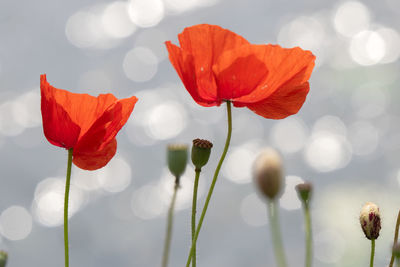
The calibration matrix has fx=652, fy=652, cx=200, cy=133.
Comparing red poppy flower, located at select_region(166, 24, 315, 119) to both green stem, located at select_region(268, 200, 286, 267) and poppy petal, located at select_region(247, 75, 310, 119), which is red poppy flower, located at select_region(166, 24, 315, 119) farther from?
green stem, located at select_region(268, 200, 286, 267)

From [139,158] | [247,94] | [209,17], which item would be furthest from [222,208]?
[247,94]

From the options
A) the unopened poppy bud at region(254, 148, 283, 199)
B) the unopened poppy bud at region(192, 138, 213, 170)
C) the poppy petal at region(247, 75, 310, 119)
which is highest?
the poppy petal at region(247, 75, 310, 119)

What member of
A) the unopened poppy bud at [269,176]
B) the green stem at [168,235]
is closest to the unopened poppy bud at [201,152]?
the green stem at [168,235]

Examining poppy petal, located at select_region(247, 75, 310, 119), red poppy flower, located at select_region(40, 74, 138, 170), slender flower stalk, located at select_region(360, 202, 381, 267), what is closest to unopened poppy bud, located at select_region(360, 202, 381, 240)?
slender flower stalk, located at select_region(360, 202, 381, 267)

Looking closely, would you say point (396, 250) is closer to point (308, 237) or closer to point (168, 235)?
point (308, 237)

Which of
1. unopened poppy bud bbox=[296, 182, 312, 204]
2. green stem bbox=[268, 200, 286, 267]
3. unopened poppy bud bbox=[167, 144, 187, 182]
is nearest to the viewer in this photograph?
green stem bbox=[268, 200, 286, 267]

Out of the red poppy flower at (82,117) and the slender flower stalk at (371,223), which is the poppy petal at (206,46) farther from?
the slender flower stalk at (371,223)
